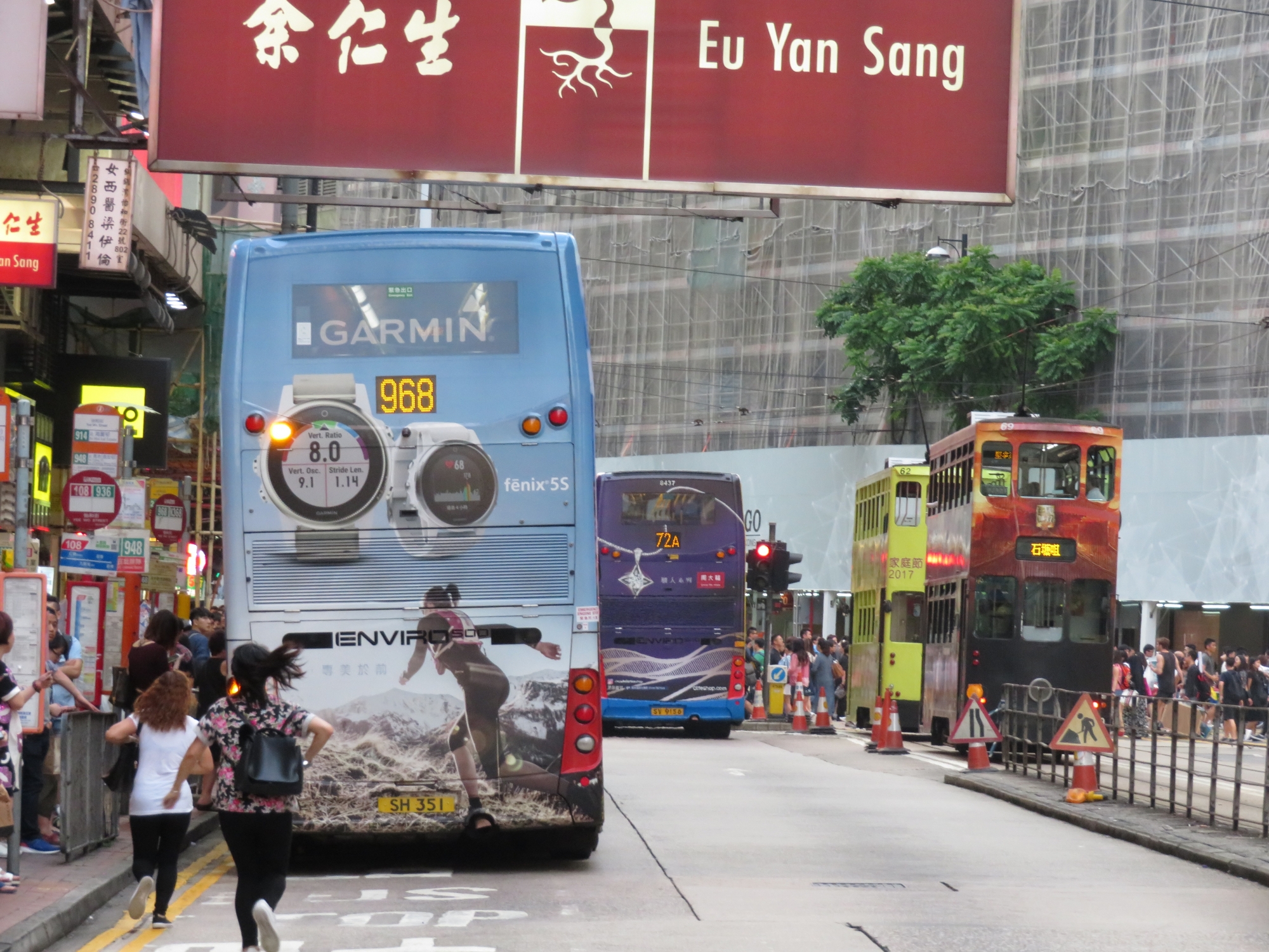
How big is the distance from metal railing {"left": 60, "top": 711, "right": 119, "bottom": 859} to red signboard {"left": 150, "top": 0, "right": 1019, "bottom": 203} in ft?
13.3

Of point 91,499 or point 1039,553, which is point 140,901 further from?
point 1039,553

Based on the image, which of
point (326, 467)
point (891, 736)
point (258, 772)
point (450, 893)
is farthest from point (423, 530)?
point (891, 736)

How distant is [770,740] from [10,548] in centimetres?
1277

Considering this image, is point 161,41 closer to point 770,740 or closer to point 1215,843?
point 1215,843

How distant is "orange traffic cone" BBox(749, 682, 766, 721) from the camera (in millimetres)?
37219

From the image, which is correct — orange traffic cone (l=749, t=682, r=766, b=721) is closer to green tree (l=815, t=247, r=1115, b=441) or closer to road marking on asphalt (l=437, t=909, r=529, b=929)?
green tree (l=815, t=247, r=1115, b=441)

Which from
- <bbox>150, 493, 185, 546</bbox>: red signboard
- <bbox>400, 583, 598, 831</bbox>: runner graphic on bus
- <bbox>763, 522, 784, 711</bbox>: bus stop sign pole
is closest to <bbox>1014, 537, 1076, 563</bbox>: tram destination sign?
<bbox>763, 522, 784, 711</bbox>: bus stop sign pole

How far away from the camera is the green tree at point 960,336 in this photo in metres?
46.9

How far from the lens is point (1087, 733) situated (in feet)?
59.5

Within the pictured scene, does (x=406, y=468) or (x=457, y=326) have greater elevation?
(x=457, y=326)

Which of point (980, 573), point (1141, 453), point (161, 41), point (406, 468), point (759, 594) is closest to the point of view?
point (406, 468)

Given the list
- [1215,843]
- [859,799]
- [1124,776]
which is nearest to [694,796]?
[859,799]

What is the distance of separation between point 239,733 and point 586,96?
7003 mm

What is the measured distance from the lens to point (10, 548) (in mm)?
22672
